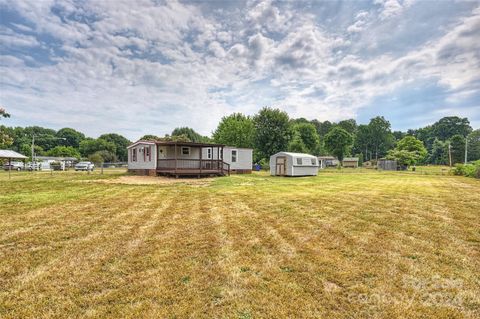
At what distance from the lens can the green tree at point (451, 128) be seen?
82.4 m

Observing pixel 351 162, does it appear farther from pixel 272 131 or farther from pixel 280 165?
pixel 280 165

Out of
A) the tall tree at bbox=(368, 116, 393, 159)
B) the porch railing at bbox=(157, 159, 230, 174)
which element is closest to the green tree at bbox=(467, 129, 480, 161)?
the tall tree at bbox=(368, 116, 393, 159)

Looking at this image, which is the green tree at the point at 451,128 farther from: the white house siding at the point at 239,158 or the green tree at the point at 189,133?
the white house siding at the point at 239,158

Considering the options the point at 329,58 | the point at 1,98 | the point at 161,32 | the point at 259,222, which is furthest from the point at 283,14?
the point at 1,98

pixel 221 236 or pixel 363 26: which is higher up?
pixel 363 26

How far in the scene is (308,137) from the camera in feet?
180

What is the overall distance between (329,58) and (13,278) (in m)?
23.9

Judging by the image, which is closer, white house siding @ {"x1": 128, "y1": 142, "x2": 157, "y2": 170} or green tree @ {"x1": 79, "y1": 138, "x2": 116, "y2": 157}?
white house siding @ {"x1": 128, "y1": 142, "x2": 157, "y2": 170}

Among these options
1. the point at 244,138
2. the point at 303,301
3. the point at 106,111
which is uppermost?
the point at 106,111

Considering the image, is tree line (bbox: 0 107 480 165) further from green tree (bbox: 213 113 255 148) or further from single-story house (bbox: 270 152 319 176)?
single-story house (bbox: 270 152 319 176)

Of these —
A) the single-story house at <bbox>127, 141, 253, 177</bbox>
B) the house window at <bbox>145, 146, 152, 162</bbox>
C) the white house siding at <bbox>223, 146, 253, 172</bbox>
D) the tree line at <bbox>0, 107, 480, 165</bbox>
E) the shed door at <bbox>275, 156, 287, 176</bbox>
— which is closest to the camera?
the single-story house at <bbox>127, 141, 253, 177</bbox>

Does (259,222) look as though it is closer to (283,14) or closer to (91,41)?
(283,14)

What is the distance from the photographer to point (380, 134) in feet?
266

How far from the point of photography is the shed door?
977 inches
